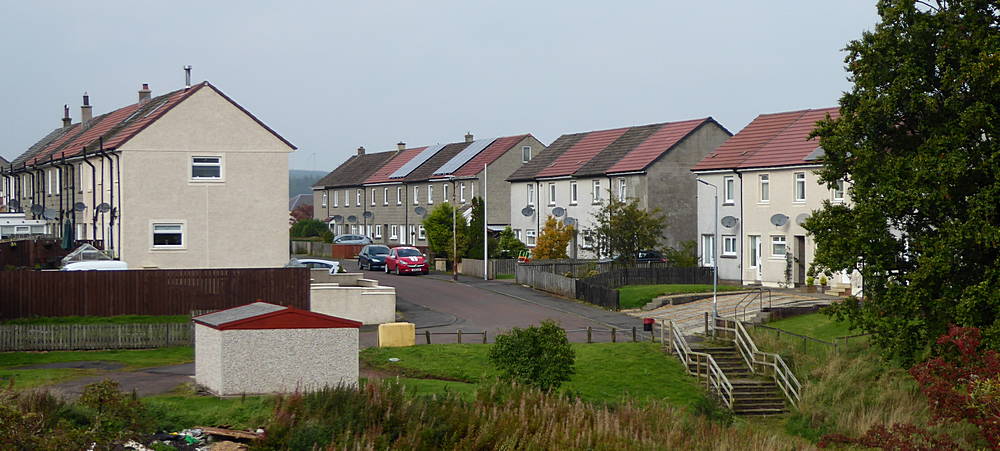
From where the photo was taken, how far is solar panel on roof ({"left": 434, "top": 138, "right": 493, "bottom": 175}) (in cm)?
8419

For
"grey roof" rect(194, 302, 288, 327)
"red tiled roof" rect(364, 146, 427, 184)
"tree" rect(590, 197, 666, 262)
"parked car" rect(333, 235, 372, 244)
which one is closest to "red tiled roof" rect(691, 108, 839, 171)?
"tree" rect(590, 197, 666, 262)

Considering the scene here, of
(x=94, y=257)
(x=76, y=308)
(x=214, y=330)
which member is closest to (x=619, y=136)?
(x=94, y=257)

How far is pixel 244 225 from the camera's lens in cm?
4669

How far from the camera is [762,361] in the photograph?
34688mm

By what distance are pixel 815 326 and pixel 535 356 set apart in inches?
518

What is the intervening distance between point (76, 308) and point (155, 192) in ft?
27.4

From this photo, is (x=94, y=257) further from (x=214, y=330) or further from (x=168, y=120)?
(x=214, y=330)

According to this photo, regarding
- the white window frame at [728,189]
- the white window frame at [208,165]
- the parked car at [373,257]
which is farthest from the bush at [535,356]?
the parked car at [373,257]

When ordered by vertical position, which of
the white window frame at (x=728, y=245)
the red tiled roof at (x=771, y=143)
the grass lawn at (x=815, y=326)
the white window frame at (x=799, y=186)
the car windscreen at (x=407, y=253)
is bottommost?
the grass lawn at (x=815, y=326)

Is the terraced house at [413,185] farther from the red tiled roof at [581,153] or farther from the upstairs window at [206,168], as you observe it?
the upstairs window at [206,168]

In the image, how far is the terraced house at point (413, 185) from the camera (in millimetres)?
81438

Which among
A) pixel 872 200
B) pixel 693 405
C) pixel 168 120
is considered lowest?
pixel 693 405

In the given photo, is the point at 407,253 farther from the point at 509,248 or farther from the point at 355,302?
the point at 355,302

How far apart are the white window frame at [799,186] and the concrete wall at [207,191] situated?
73.4 ft
